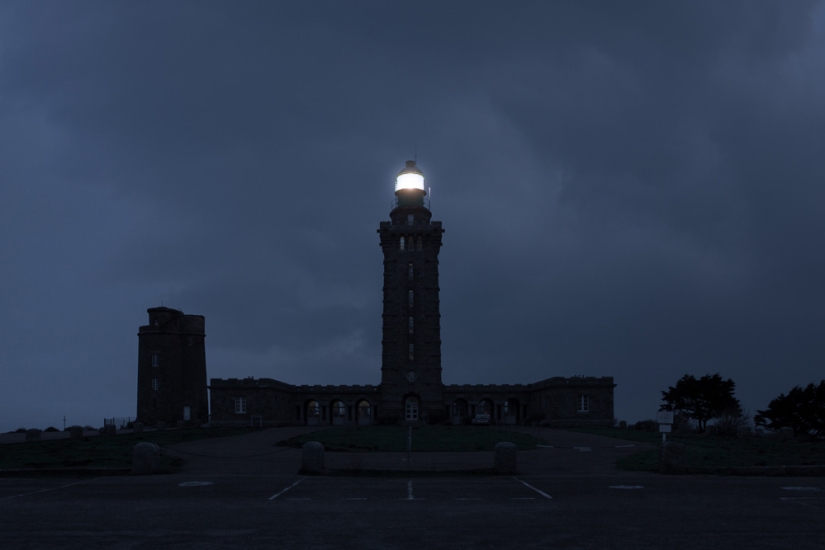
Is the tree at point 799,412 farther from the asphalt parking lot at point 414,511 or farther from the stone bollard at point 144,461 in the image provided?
the stone bollard at point 144,461

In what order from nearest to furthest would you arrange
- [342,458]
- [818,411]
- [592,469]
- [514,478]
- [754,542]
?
[754,542] → [514,478] → [592,469] → [342,458] → [818,411]

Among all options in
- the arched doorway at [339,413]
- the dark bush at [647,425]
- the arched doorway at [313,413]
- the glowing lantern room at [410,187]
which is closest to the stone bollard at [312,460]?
the dark bush at [647,425]

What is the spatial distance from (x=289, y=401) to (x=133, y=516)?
67678 millimetres

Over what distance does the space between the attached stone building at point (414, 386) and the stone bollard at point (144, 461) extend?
2081 inches

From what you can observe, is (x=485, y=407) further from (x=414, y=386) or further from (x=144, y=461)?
(x=144, y=461)

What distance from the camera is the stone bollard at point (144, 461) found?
19375 millimetres

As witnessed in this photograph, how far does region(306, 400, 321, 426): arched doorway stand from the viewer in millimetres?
80450

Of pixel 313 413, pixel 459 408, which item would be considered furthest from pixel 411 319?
pixel 313 413

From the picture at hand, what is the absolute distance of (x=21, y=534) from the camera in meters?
10.5

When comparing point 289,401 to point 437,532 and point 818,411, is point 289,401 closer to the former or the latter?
point 818,411

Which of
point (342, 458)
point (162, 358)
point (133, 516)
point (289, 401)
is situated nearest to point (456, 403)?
point (289, 401)

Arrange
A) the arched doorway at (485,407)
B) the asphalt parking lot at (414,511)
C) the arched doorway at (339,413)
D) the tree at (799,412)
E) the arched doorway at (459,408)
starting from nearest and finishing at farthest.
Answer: the asphalt parking lot at (414,511), the tree at (799,412), the arched doorway at (485,407), the arched doorway at (459,408), the arched doorway at (339,413)

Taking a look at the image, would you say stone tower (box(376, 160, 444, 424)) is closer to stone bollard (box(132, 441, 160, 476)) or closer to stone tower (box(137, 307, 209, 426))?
stone tower (box(137, 307, 209, 426))

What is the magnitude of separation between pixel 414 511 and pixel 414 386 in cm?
6099
